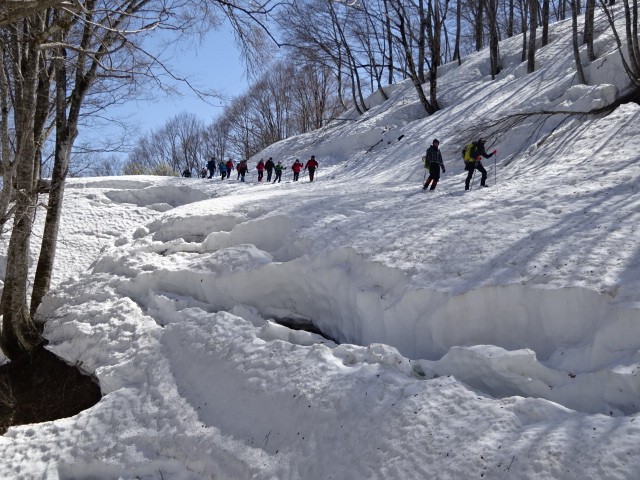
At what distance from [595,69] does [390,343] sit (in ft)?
44.0

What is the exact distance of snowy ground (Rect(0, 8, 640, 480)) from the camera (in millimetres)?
4164

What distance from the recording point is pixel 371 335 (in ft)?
21.4

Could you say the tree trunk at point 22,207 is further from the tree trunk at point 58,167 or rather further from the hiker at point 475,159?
the hiker at point 475,159

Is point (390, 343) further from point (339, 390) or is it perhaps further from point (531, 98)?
point (531, 98)

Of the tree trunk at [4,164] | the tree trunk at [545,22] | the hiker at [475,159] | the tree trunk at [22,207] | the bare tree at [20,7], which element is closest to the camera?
the bare tree at [20,7]

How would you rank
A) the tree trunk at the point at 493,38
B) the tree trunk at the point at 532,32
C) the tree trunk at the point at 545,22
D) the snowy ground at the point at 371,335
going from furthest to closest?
the tree trunk at the point at 493,38 → the tree trunk at the point at 545,22 → the tree trunk at the point at 532,32 → the snowy ground at the point at 371,335

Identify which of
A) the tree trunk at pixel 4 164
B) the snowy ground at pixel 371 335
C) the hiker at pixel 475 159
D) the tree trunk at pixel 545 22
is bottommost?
A: the snowy ground at pixel 371 335

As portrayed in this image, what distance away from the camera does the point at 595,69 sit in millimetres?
14883

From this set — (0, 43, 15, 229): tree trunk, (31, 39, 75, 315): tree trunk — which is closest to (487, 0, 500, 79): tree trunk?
(31, 39, 75, 315): tree trunk

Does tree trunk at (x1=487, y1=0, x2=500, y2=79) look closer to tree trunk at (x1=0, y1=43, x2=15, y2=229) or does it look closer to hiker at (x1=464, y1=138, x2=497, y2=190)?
hiker at (x1=464, y1=138, x2=497, y2=190)

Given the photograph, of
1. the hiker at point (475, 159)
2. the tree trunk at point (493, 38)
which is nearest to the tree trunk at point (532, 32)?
the tree trunk at point (493, 38)

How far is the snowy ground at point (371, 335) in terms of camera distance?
4.16 m

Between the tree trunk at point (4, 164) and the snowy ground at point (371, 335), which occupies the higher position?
the tree trunk at point (4, 164)

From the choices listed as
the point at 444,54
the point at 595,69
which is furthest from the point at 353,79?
the point at 595,69
